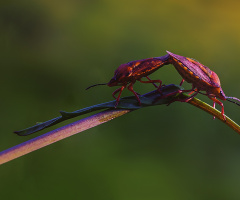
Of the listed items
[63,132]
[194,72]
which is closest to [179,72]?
[194,72]

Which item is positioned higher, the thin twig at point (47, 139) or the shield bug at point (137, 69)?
the shield bug at point (137, 69)

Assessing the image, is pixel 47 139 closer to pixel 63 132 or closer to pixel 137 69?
pixel 63 132

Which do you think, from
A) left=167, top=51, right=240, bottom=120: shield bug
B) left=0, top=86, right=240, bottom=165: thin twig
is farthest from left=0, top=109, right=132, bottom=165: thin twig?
left=167, top=51, right=240, bottom=120: shield bug

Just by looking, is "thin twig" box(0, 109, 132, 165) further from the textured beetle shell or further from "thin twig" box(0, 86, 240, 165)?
the textured beetle shell

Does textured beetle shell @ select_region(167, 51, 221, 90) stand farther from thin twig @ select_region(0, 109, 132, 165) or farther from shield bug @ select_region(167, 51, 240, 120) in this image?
thin twig @ select_region(0, 109, 132, 165)

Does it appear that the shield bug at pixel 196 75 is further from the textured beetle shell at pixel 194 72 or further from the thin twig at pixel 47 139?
the thin twig at pixel 47 139

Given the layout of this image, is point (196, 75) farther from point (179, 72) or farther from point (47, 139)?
point (47, 139)

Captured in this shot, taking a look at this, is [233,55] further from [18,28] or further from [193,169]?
[18,28]

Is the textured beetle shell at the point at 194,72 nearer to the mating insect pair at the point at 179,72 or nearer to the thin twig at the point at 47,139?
the mating insect pair at the point at 179,72

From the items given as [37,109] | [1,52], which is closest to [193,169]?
[37,109]

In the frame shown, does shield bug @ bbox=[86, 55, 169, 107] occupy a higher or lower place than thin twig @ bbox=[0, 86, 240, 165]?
higher

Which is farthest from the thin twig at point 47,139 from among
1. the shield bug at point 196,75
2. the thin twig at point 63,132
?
the shield bug at point 196,75

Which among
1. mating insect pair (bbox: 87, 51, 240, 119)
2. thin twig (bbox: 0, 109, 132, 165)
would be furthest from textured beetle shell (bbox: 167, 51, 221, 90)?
thin twig (bbox: 0, 109, 132, 165)
